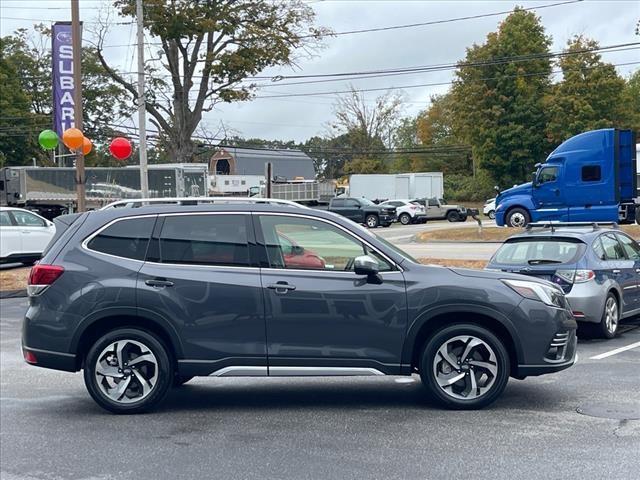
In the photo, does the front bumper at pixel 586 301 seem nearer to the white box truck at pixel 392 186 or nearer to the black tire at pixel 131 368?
the black tire at pixel 131 368

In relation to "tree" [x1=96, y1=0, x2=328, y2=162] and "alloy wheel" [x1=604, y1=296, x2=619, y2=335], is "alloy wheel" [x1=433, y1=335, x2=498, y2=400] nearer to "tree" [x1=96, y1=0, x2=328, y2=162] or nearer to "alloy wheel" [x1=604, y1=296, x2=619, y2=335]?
"alloy wheel" [x1=604, y1=296, x2=619, y2=335]

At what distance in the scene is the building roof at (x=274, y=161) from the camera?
3344 inches

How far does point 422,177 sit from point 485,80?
10484mm

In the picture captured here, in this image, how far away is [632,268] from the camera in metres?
10.8

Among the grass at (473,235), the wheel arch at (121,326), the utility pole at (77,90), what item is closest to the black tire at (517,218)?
the grass at (473,235)

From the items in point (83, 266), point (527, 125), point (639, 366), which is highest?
point (527, 125)

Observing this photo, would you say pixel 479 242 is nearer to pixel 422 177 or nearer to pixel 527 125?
pixel 422 177

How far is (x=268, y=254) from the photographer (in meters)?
6.64

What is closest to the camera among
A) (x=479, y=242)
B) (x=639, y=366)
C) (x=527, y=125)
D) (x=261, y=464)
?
(x=261, y=464)

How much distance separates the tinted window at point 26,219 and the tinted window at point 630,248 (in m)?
15.1

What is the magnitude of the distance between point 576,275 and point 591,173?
1571 centimetres

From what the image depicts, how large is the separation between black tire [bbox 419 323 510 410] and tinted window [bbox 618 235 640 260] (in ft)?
17.5

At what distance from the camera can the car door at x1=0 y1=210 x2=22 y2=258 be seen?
1997 centimetres

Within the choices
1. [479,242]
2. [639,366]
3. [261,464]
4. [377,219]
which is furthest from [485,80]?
[261,464]
